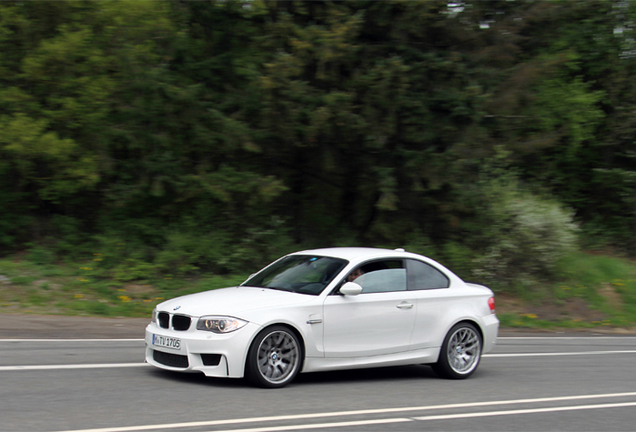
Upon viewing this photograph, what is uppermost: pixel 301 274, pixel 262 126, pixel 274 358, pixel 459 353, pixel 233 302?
pixel 262 126

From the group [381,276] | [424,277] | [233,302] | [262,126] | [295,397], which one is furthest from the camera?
[262,126]

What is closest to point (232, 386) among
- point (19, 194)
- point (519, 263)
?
point (519, 263)

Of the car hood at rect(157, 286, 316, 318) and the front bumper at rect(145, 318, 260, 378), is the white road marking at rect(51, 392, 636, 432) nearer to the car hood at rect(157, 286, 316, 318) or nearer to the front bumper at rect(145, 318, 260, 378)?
the front bumper at rect(145, 318, 260, 378)

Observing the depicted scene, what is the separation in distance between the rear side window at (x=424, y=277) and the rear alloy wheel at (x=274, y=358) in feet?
6.38

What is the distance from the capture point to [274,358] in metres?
7.65

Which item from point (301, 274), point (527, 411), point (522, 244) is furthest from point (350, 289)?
point (522, 244)

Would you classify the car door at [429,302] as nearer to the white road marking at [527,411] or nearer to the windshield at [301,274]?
the windshield at [301,274]

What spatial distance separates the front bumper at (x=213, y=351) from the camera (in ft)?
24.1

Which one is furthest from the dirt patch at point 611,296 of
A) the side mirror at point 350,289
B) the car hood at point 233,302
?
the car hood at point 233,302

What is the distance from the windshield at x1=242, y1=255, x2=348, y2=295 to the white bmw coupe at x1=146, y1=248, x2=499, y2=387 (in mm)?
15

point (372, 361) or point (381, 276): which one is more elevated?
point (381, 276)

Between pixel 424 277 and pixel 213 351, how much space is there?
10.3ft

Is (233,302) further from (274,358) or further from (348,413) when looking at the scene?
(348,413)

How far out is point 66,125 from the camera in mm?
18016
